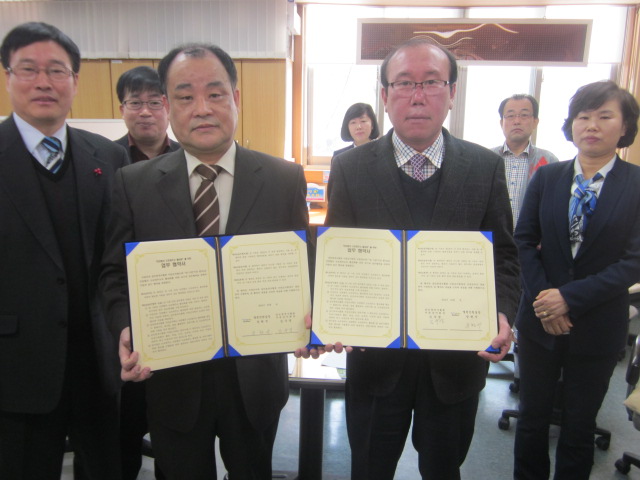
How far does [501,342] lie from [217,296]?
2.50 ft

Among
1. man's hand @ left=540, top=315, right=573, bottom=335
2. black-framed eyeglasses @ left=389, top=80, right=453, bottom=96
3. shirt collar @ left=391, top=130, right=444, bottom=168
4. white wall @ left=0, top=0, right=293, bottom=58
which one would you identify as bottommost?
man's hand @ left=540, top=315, right=573, bottom=335

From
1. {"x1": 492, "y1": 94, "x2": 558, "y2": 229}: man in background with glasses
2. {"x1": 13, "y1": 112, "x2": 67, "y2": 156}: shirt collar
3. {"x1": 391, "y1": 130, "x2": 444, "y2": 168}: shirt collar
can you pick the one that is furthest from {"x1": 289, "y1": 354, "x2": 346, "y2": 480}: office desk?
{"x1": 492, "y1": 94, "x2": 558, "y2": 229}: man in background with glasses

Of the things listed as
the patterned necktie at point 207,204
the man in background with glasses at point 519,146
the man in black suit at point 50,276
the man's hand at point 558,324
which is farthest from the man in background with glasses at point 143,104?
the man in background with glasses at point 519,146

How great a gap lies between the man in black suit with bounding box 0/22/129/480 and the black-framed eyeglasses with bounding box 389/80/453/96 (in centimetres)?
99

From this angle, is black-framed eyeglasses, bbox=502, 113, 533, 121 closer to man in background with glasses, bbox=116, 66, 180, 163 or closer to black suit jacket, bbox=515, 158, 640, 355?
black suit jacket, bbox=515, 158, 640, 355

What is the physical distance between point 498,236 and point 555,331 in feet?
2.28

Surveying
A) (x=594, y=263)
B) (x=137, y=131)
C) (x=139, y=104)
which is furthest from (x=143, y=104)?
(x=594, y=263)

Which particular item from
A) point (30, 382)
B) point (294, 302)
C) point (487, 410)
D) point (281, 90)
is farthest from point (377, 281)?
point (281, 90)

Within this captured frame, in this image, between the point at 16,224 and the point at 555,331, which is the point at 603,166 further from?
the point at 16,224

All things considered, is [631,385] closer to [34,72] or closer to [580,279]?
[580,279]

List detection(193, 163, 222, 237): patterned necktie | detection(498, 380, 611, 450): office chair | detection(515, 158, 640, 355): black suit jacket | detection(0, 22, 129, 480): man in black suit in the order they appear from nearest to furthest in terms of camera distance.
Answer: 1. detection(193, 163, 222, 237): patterned necktie
2. detection(0, 22, 129, 480): man in black suit
3. detection(515, 158, 640, 355): black suit jacket
4. detection(498, 380, 611, 450): office chair

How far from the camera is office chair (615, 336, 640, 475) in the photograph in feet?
6.11

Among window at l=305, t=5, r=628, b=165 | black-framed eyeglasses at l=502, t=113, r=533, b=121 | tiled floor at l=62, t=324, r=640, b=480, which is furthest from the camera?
window at l=305, t=5, r=628, b=165

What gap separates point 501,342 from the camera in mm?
1128
